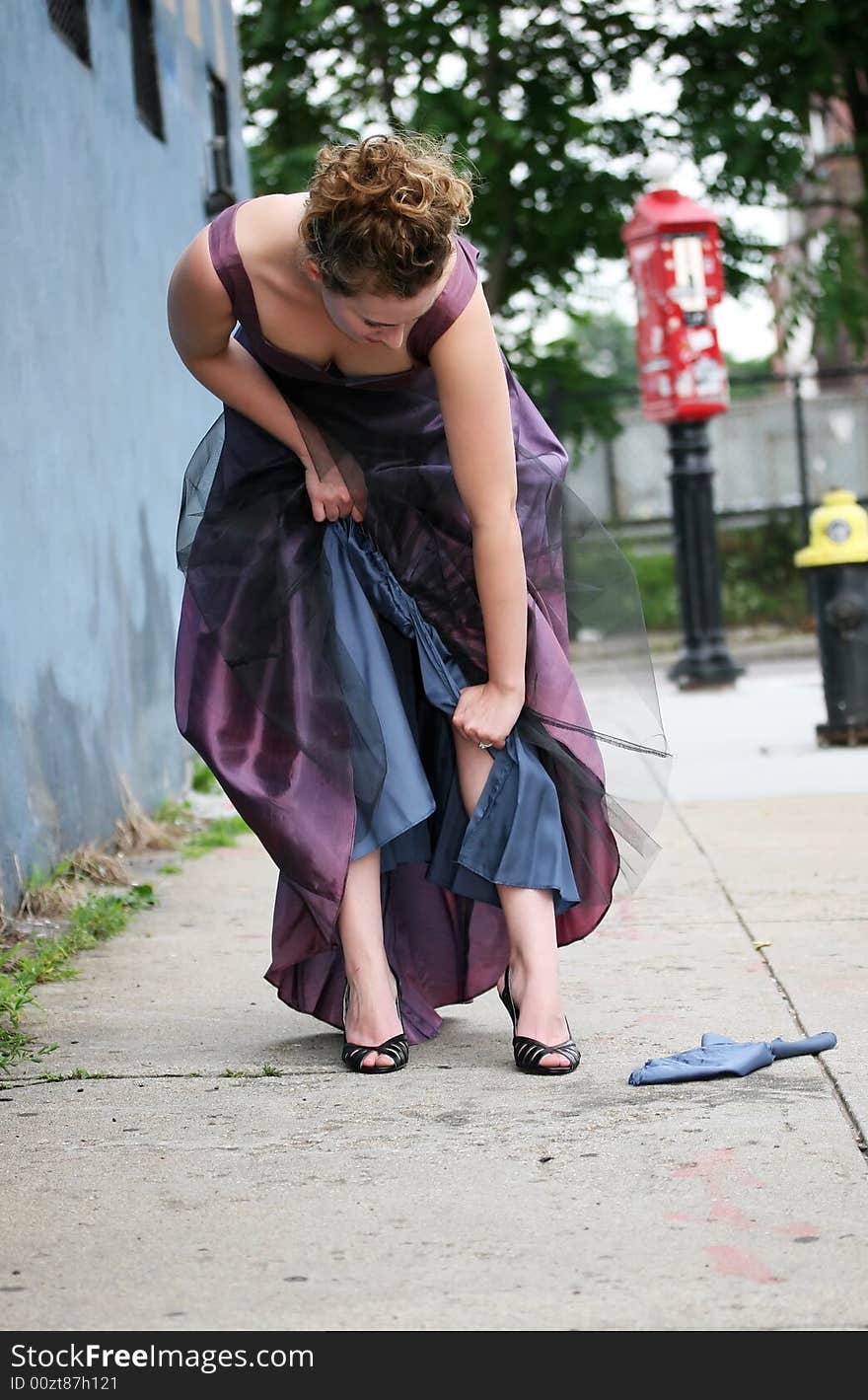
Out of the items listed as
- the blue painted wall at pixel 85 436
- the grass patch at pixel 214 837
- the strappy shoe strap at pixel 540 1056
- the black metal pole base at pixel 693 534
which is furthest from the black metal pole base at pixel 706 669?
the strappy shoe strap at pixel 540 1056

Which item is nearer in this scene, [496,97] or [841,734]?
[841,734]

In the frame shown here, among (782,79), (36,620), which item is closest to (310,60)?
(782,79)

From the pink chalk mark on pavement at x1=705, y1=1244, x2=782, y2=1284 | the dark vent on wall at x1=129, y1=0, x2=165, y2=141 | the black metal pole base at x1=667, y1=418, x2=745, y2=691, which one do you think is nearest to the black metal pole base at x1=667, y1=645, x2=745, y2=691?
the black metal pole base at x1=667, y1=418, x2=745, y2=691

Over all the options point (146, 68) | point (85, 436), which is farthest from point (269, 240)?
point (146, 68)

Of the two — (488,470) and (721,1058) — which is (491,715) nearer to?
(488,470)

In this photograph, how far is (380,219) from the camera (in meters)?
2.64

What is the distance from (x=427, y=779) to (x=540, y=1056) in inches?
22.8

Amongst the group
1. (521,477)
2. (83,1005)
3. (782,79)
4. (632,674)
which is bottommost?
(83,1005)

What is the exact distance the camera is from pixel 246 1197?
243 cm

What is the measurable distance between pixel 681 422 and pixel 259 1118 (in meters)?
10.0

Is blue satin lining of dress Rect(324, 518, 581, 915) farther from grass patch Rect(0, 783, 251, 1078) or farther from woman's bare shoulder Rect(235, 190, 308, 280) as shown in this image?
grass patch Rect(0, 783, 251, 1078)

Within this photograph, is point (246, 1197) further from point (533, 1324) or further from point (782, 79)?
point (782, 79)

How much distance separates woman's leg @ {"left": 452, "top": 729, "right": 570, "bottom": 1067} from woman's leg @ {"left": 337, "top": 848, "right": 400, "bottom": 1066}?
0.76 ft

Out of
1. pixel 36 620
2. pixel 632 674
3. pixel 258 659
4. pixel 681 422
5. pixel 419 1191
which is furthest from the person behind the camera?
pixel 681 422
